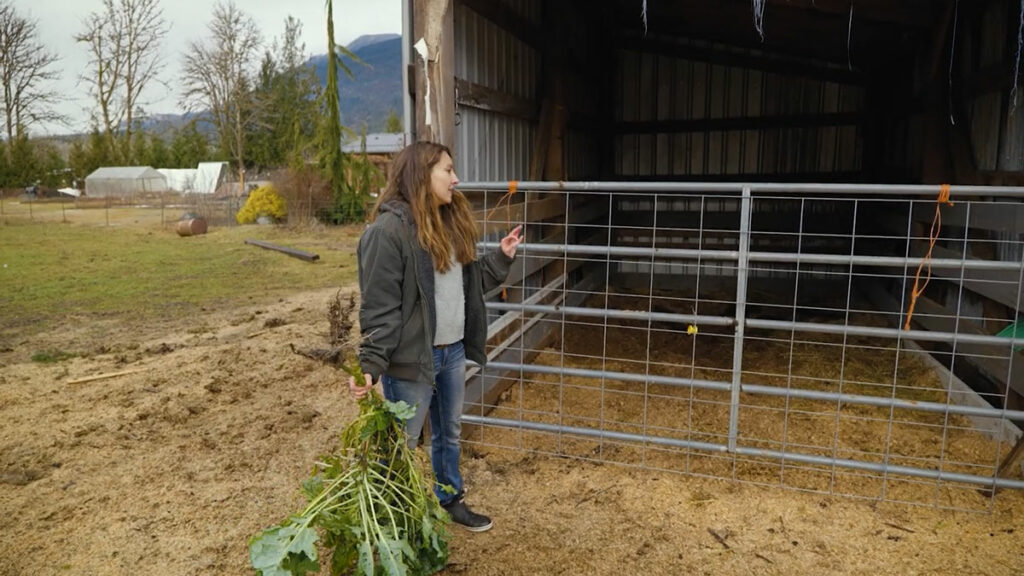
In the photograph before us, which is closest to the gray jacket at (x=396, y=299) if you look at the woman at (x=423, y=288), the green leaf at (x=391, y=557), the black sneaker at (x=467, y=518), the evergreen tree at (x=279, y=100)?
the woman at (x=423, y=288)

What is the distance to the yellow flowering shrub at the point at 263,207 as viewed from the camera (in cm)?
1956

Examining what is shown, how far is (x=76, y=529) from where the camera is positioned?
362 centimetres

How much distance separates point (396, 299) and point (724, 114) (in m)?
8.21

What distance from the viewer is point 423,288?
3.00m

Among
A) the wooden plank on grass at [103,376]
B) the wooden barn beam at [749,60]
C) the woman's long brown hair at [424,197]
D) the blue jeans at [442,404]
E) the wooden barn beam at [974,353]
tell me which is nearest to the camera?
the woman's long brown hair at [424,197]

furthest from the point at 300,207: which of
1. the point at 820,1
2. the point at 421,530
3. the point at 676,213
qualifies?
the point at 421,530

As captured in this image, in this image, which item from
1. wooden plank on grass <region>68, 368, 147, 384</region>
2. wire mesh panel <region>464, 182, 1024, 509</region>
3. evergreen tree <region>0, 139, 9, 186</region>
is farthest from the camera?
evergreen tree <region>0, 139, 9, 186</region>

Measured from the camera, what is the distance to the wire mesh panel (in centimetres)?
357

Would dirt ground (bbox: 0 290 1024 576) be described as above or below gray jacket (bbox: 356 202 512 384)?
below

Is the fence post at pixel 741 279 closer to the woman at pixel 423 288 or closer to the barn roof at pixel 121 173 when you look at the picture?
the woman at pixel 423 288

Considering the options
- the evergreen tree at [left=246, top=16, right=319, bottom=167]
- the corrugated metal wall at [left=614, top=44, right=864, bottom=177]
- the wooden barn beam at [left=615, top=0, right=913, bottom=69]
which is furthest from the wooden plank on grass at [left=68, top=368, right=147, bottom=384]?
the evergreen tree at [left=246, top=16, right=319, bottom=167]

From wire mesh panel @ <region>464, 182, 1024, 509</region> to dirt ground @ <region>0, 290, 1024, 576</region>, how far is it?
238 mm

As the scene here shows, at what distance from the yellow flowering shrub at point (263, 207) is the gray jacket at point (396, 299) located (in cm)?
1734

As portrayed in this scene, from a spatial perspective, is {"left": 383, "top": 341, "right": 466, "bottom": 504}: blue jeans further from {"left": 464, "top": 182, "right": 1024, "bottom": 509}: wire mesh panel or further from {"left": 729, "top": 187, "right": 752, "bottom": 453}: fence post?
{"left": 729, "top": 187, "right": 752, "bottom": 453}: fence post
